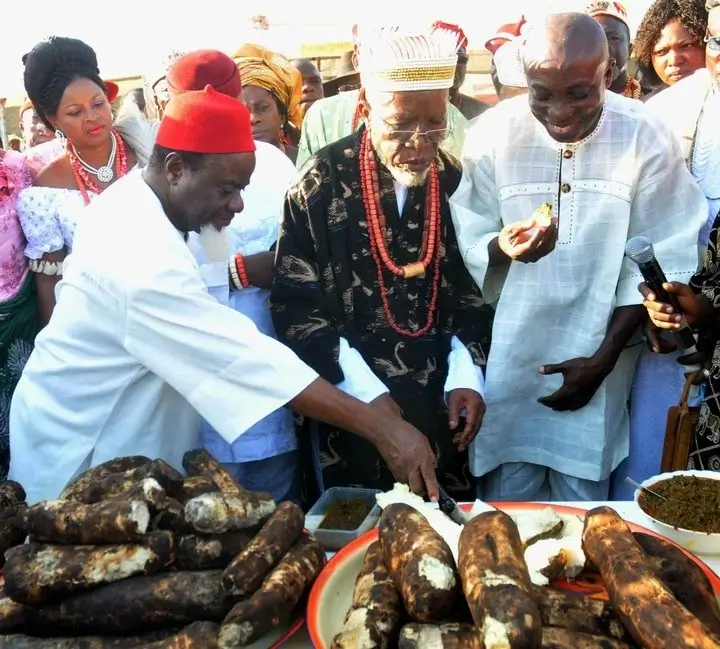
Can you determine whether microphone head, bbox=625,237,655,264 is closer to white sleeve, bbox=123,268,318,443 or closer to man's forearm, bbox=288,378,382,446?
man's forearm, bbox=288,378,382,446

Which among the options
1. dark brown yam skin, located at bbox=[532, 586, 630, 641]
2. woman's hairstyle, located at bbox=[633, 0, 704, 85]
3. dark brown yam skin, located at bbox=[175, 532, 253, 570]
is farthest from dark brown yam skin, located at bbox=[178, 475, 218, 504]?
woman's hairstyle, located at bbox=[633, 0, 704, 85]

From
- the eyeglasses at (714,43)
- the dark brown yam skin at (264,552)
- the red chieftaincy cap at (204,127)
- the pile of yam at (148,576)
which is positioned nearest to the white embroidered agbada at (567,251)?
the eyeglasses at (714,43)

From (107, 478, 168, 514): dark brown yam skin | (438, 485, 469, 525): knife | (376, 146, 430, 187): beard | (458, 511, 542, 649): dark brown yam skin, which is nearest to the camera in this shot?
(458, 511, 542, 649): dark brown yam skin

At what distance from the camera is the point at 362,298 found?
273cm

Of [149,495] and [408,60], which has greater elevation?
[408,60]

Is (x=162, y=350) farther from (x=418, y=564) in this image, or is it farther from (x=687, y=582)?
(x=687, y=582)

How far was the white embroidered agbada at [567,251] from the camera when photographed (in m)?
2.66

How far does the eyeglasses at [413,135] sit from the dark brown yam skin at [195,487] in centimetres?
130

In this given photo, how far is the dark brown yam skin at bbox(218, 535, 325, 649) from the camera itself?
4.56 feet

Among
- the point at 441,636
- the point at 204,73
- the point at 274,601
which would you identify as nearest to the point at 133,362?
the point at 274,601

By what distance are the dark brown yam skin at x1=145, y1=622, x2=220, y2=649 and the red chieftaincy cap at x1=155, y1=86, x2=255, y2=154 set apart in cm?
135

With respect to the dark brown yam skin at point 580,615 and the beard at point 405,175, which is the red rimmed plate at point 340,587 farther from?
the beard at point 405,175

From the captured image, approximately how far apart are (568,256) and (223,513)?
1.64 metres

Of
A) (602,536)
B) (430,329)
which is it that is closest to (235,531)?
(602,536)
